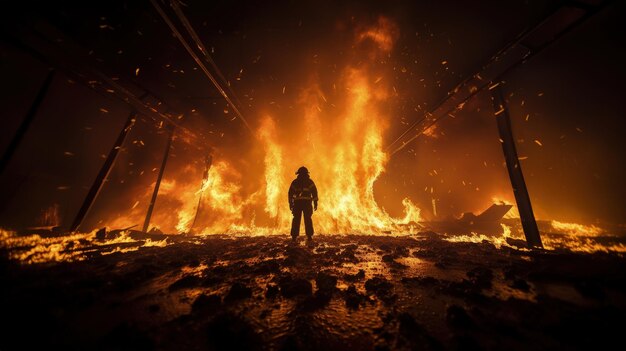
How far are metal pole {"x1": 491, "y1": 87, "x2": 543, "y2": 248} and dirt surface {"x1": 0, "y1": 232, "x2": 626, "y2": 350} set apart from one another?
2715 millimetres

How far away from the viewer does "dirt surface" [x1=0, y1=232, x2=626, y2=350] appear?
1498 mm

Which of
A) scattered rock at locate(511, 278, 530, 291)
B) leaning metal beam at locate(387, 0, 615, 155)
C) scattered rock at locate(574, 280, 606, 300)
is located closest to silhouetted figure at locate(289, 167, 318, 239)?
scattered rock at locate(511, 278, 530, 291)

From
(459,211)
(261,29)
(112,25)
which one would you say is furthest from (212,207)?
(459,211)

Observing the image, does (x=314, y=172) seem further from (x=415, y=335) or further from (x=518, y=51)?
(x=415, y=335)

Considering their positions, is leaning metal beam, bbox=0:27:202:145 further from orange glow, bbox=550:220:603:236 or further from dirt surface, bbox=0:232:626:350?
orange glow, bbox=550:220:603:236

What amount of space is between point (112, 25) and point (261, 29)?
14.2ft

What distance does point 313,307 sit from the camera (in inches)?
81.5

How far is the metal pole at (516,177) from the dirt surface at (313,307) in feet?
8.91

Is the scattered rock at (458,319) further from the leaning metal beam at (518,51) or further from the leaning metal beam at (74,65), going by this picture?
the leaning metal beam at (74,65)

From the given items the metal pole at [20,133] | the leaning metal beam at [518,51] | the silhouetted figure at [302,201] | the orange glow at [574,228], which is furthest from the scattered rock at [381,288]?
the orange glow at [574,228]

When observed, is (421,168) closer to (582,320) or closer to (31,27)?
(582,320)

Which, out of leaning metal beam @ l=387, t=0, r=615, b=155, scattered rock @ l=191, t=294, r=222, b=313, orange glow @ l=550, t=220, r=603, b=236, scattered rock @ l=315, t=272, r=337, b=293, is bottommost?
scattered rock @ l=191, t=294, r=222, b=313

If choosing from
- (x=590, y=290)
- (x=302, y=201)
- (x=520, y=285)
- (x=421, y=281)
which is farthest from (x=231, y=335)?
(x=302, y=201)

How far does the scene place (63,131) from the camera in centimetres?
842
